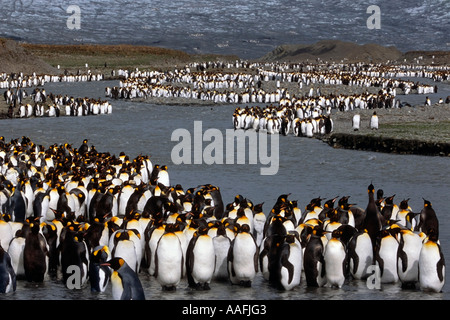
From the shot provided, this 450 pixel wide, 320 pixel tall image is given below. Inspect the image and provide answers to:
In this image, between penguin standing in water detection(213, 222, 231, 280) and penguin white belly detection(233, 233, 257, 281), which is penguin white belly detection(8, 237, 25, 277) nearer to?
penguin standing in water detection(213, 222, 231, 280)

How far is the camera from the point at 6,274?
9.84m

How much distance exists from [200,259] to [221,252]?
0.50 m

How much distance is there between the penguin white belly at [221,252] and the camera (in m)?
10.6

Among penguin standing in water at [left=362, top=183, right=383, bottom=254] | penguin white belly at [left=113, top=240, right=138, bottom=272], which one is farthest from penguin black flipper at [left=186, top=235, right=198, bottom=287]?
penguin standing in water at [left=362, top=183, right=383, bottom=254]

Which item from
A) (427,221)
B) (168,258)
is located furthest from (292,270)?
(427,221)

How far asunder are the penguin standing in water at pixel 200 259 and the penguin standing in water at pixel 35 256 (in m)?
2.04

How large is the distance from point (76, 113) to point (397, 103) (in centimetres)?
1796

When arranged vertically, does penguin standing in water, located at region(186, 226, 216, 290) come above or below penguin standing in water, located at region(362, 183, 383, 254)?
below

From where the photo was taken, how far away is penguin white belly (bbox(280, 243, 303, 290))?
10117 millimetres

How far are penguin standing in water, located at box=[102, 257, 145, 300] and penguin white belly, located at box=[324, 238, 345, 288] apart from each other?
2.93 metres

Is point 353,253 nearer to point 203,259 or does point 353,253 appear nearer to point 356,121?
point 203,259

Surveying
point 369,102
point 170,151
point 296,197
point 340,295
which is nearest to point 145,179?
point 296,197

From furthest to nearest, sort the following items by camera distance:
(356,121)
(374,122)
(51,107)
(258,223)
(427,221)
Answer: (51,107)
(356,121)
(374,122)
(258,223)
(427,221)

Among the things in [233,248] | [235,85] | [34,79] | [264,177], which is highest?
[34,79]
